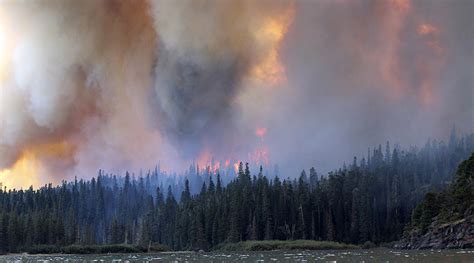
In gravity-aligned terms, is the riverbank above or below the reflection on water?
above

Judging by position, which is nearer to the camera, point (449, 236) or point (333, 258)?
point (333, 258)

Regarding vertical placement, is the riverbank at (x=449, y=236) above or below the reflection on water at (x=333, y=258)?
above

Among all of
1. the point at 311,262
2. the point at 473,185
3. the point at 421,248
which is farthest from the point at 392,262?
the point at 473,185

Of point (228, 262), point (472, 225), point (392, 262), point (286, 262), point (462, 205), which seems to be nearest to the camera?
point (392, 262)

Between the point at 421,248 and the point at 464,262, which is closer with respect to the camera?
the point at 464,262

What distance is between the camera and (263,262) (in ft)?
364

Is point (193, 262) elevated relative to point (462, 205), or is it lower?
lower

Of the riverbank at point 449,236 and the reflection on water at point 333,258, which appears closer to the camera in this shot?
the reflection on water at point 333,258

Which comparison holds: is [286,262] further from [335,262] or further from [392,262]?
[392,262]

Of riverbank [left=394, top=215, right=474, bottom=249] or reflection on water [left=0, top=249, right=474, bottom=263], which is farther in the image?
riverbank [left=394, top=215, right=474, bottom=249]

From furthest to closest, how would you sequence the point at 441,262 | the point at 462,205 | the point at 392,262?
the point at 462,205 → the point at 392,262 → the point at 441,262

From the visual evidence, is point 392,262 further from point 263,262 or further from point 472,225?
point 472,225

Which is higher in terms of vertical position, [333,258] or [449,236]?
[449,236]

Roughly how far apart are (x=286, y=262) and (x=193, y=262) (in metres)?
24.2
